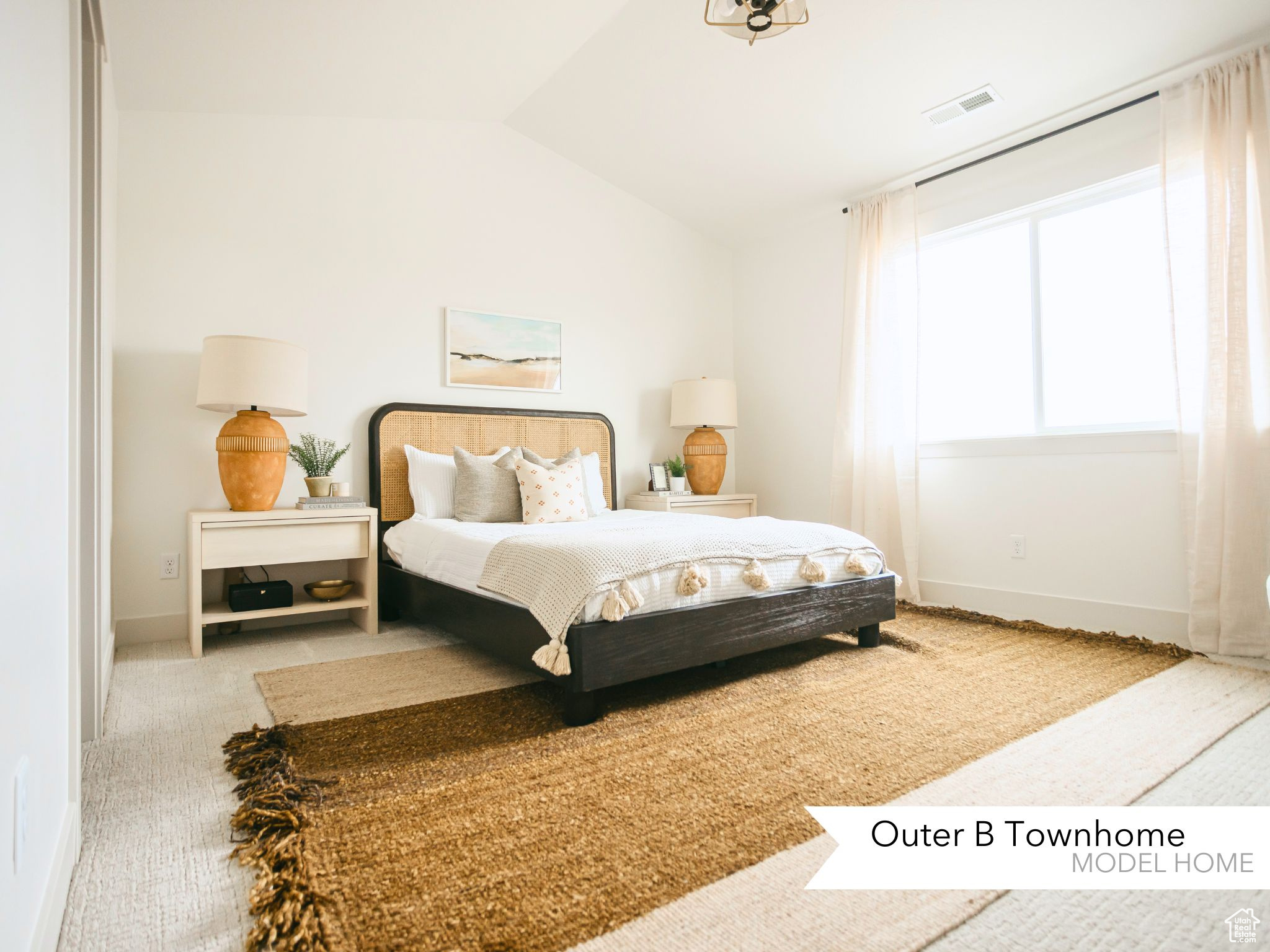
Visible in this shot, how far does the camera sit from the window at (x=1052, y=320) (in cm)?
318

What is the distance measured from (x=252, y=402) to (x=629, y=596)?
1.97 metres

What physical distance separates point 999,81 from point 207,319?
3.84m

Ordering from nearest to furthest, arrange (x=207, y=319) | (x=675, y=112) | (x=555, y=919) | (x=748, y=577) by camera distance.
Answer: (x=555, y=919), (x=748, y=577), (x=207, y=319), (x=675, y=112)

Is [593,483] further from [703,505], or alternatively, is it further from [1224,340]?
[1224,340]

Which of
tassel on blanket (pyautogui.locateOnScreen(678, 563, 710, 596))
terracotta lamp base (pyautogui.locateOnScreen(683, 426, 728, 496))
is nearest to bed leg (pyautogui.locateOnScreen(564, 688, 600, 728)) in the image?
tassel on blanket (pyautogui.locateOnScreen(678, 563, 710, 596))

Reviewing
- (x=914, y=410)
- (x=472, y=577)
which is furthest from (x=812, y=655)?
(x=914, y=410)

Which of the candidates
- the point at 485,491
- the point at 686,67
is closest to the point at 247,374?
the point at 485,491

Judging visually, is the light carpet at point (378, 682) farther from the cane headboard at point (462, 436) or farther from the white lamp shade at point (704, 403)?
the white lamp shade at point (704, 403)

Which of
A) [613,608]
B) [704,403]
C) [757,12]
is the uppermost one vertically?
[757,12]

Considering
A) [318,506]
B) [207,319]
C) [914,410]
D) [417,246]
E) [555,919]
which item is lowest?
[555,919]

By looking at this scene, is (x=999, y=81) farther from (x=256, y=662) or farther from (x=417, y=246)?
(x=256, y=662)

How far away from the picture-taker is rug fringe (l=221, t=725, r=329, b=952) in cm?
111

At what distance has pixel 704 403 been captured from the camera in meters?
4.61

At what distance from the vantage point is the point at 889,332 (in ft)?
13.2
